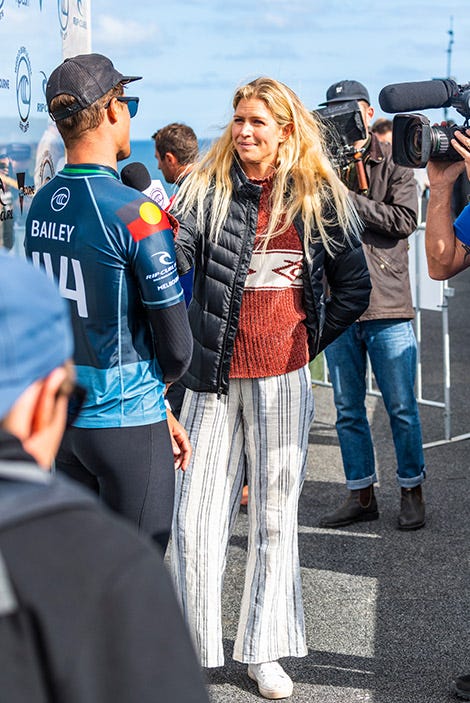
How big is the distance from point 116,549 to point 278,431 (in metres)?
2.34

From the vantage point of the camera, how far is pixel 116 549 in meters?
1.02

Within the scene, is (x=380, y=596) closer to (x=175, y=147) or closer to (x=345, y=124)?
(x=345, y=124)

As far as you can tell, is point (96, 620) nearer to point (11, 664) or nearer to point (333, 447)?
point (11, 664)

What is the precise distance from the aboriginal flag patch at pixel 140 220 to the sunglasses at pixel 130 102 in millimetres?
332

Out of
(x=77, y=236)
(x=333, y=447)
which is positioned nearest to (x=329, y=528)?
(x=333, y=447)

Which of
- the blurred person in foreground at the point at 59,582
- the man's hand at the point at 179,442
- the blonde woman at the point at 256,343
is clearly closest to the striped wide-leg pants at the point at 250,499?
the blonde woman at the point at 256,343

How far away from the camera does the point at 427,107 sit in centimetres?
322

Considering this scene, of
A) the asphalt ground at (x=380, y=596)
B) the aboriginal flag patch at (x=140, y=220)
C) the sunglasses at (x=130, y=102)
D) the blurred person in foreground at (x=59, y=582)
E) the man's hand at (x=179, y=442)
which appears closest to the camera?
the blurred person in foreground at (x=59, y=582)

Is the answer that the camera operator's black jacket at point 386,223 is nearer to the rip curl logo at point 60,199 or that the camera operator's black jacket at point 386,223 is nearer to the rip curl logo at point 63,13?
the rip curl logo at point 63,13

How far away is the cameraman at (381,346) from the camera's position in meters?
4.88

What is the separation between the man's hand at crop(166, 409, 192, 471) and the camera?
3.01 meters

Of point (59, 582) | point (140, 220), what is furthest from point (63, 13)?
point (59, 582)

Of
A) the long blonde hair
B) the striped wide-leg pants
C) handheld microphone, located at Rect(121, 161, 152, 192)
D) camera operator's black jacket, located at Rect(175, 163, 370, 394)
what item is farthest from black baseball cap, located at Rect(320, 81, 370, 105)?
the striped wide-leg pants

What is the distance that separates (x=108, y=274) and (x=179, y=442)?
2.25 ft
